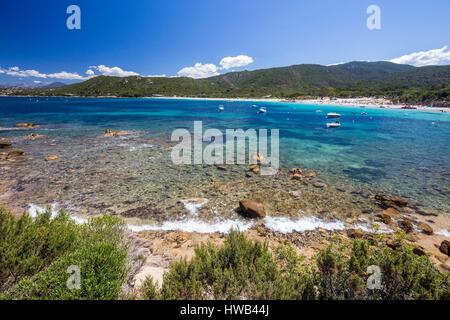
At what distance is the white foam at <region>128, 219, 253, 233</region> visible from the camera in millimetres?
10016

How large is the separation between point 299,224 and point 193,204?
19.0 feet

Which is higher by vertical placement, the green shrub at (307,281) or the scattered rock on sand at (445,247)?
the green shrub at (307,281)

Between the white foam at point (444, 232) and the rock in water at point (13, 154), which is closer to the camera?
the white foam at point (444, 232)

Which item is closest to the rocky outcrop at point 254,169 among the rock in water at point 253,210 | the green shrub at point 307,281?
the rock in water at point 253,210

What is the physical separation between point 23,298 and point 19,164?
20348 millimetres

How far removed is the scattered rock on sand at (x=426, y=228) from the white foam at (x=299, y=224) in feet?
12.2

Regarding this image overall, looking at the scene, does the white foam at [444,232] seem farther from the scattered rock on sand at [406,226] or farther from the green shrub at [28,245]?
the green shrub at [28,245]

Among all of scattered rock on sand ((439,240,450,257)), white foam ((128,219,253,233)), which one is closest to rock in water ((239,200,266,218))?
white foam ((128,219,253,233))

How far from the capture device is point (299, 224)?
10656mm

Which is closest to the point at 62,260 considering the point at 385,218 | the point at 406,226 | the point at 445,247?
the point at 445,247

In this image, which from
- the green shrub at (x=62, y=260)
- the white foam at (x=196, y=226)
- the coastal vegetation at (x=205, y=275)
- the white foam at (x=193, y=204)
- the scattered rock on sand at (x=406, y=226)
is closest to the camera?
the green shrub at (x=62, y=260)

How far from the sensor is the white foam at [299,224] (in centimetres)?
1029

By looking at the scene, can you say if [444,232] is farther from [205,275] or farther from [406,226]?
[205,275]
